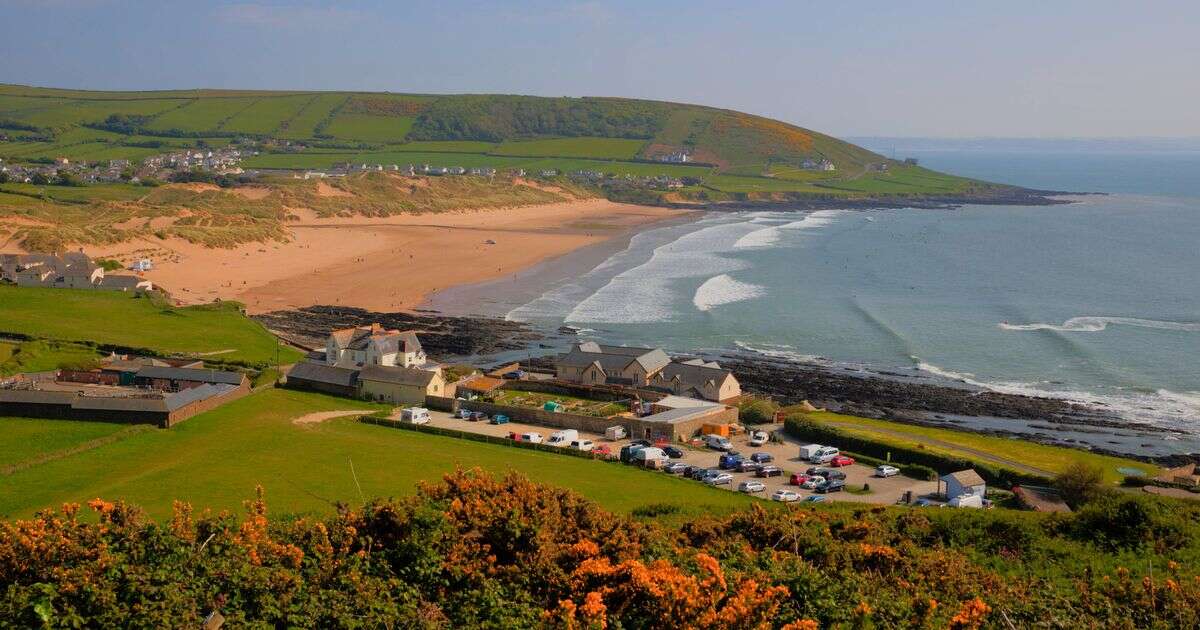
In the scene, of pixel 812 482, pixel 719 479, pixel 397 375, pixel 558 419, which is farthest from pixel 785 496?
pixel 397 375

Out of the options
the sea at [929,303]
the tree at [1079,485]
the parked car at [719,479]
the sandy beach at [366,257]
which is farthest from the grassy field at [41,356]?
the tree at [1079,485]

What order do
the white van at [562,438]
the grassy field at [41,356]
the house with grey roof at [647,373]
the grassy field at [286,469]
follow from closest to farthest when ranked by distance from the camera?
the grassy field at [286,469]
the white van at [562,438]
the grassy field at [41,356]
the house with grey roof at [647,373]

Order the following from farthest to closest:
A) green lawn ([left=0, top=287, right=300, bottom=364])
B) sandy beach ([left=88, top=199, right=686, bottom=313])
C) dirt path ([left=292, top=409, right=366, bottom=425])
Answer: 1. sandy beach ([left=88, top=199, right=686, bottom=313])
2. green lawn ([left=0, top=287, right=300, bottom=364])
3. dirt path ([left=292, top=409, right=366, bottom=425])

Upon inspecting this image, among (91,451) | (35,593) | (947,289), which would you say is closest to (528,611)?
(35,593)

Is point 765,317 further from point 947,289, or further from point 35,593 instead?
point 35,593

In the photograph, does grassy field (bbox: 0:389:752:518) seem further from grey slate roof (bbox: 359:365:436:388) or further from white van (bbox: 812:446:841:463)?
white van (bbox: 812:446:841:463)

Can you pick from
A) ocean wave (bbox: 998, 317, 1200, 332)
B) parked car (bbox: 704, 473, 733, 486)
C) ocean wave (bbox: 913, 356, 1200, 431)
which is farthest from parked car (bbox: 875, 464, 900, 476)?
ocean wave (bbox: 998, 317, 1200, 332)

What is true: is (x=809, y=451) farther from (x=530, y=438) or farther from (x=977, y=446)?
(x=530, y=438)

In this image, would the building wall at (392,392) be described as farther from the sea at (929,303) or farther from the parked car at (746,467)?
the sea at (929,303)
